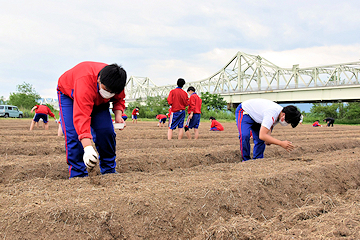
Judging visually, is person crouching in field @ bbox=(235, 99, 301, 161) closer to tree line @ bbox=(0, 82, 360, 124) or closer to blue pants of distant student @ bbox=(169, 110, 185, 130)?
blue pants of distant student @ bbox=(169, 110, 185, 130)

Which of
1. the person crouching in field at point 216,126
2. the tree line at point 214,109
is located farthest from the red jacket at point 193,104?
the tree line at point 214,109

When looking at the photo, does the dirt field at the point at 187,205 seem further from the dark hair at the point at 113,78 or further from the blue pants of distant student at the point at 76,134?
the dark hair at the point at 113,78

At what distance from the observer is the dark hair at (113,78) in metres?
2.33

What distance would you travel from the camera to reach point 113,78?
2.33 metres

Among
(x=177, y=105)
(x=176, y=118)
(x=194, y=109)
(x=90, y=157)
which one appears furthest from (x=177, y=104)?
(x=90, y=157)

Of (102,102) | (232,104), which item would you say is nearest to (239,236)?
(102,102)

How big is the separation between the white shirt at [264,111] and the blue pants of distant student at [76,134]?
2.17m

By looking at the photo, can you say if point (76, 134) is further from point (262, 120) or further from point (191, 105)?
point (191, 105)

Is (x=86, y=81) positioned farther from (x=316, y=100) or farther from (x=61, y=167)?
(x=316, y=100)

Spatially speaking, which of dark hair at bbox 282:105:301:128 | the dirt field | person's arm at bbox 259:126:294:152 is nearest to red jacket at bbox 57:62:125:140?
the dirt field

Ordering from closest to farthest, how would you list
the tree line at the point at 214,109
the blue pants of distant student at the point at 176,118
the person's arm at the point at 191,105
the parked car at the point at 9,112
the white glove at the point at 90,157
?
1. the white glove at the point at 90,157
2. the blue pants of distant student at the point at 176,118
3. the person's arm at the point at 191,105
4. the parked car at the point at 9,112
5. the tree line at the point at 214,109

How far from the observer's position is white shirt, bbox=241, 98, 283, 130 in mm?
3800

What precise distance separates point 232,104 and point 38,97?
3150 cm

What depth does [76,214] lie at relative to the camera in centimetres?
197
